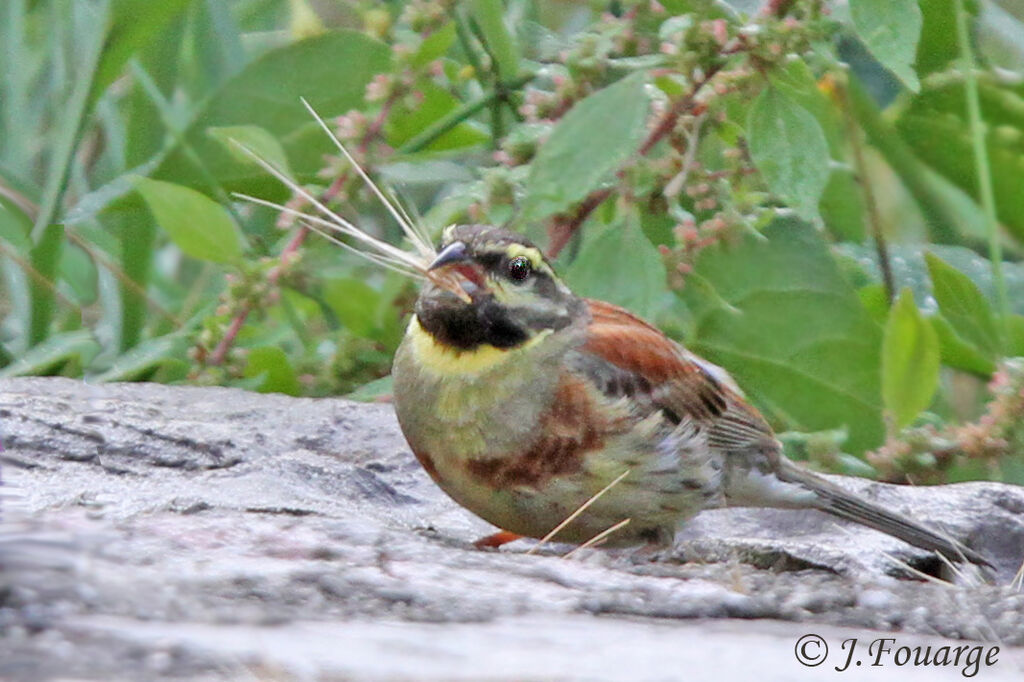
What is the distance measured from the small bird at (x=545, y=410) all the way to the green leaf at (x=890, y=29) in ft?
2.82

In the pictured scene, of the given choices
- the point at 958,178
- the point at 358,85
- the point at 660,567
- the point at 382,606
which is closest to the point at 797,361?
the point at 958,178

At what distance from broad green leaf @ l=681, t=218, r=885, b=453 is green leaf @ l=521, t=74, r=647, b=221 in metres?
0.73

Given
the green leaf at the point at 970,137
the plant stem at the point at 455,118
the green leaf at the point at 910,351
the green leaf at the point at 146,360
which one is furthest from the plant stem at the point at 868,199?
the green leaf at the point at 146,360

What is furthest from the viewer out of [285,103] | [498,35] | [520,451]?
[285,103]

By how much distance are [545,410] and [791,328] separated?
1595mm

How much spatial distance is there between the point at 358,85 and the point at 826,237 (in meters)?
1.58

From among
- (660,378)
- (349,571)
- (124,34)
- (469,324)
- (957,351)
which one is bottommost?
(957,351)

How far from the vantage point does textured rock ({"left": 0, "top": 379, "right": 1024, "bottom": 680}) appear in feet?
6.10

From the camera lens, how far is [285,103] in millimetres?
4938

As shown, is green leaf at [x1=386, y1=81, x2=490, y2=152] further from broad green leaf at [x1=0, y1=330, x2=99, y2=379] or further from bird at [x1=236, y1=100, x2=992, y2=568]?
bird at [x1=236, y1=100, x2=992, y2=568]

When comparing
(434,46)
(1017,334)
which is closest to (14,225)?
(434,46)

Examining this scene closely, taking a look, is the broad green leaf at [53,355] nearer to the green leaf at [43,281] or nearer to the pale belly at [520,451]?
the green leaf at [43,281]

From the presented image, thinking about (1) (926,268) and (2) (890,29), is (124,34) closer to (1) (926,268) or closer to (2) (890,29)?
(2) (890,29)

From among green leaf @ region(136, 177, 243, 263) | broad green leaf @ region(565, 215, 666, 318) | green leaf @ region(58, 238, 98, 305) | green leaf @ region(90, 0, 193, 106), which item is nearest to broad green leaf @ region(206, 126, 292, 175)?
green leaf @ region(136, 177, 243, 263)
